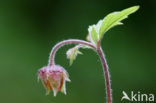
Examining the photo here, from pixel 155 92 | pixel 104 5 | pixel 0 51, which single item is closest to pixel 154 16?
pixel 104 5

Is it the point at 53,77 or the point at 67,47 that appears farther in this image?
the point at 67,47

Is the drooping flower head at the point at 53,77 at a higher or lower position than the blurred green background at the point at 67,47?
lower

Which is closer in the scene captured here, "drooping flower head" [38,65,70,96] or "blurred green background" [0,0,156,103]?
"drooping flower head" [38,65,70,96]

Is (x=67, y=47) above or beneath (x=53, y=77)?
above

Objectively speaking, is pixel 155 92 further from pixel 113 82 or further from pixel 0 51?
pixel 0 51

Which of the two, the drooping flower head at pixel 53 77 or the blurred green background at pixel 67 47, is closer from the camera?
the drooping flower head at pixel 53 77
